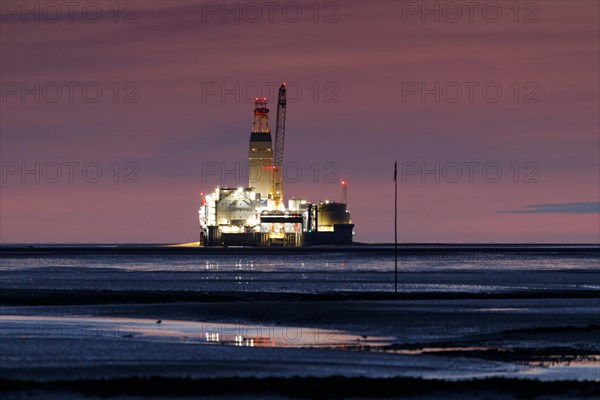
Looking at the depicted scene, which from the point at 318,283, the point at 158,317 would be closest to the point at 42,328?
the point at 158,317

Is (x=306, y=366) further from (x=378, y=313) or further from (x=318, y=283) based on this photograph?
(x=318, y=283)

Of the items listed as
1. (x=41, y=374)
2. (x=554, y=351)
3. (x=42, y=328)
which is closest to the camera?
(x=41, y=374)

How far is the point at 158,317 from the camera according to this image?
154 feet

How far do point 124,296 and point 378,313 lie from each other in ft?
51.9

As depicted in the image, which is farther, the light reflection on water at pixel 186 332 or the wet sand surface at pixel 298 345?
the light reflection on water at pixel 186 332

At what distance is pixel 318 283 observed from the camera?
8006cm

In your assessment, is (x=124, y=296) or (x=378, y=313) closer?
(x=378, y=313)

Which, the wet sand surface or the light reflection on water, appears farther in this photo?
the light reflection on water

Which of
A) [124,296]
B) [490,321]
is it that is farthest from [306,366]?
[124,296]

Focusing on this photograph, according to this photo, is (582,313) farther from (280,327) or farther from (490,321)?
(280,327)

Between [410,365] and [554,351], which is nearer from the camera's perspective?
[410,365]

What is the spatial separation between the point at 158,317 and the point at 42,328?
6812 millimetres

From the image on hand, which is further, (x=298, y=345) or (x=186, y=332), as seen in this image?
(x=186, y=332)

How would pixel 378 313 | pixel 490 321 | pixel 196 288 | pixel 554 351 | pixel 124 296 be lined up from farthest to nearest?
pixel 196 288
pixel 124 296
pixel 378 313
pixel 490 321
pixel 554 351
